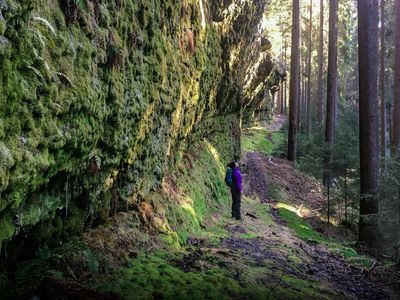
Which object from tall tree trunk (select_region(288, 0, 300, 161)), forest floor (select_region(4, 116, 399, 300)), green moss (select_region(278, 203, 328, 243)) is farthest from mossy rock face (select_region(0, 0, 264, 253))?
tall tree trunk (select_region(288, 0, 300, 161))

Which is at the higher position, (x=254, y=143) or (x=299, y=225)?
(x=254, y=143)

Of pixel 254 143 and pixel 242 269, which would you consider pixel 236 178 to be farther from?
pixel 254 143

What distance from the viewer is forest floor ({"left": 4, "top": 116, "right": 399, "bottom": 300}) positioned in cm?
527

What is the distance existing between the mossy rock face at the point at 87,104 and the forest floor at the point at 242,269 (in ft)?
2.74

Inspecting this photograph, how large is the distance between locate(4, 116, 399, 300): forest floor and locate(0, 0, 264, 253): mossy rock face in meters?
0.84

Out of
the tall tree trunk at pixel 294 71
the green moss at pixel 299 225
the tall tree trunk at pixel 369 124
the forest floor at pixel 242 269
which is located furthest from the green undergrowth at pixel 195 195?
the tall tree trunk at pixel 294 71

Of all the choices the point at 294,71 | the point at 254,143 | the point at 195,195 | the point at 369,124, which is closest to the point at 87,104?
the point at 195,195

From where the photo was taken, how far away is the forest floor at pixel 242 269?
17.3 feet

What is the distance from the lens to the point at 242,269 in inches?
282

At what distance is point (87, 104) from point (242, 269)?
392 centimetres

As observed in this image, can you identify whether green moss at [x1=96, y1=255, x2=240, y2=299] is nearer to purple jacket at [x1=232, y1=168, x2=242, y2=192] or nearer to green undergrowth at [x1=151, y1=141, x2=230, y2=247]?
green undergrowth at [x1=151, y1=141, x2=230, y2=247]

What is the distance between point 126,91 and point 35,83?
9.11ft

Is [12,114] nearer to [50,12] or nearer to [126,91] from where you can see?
[50,12]

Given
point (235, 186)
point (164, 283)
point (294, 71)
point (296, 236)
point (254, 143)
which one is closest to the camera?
point (164, 283)
